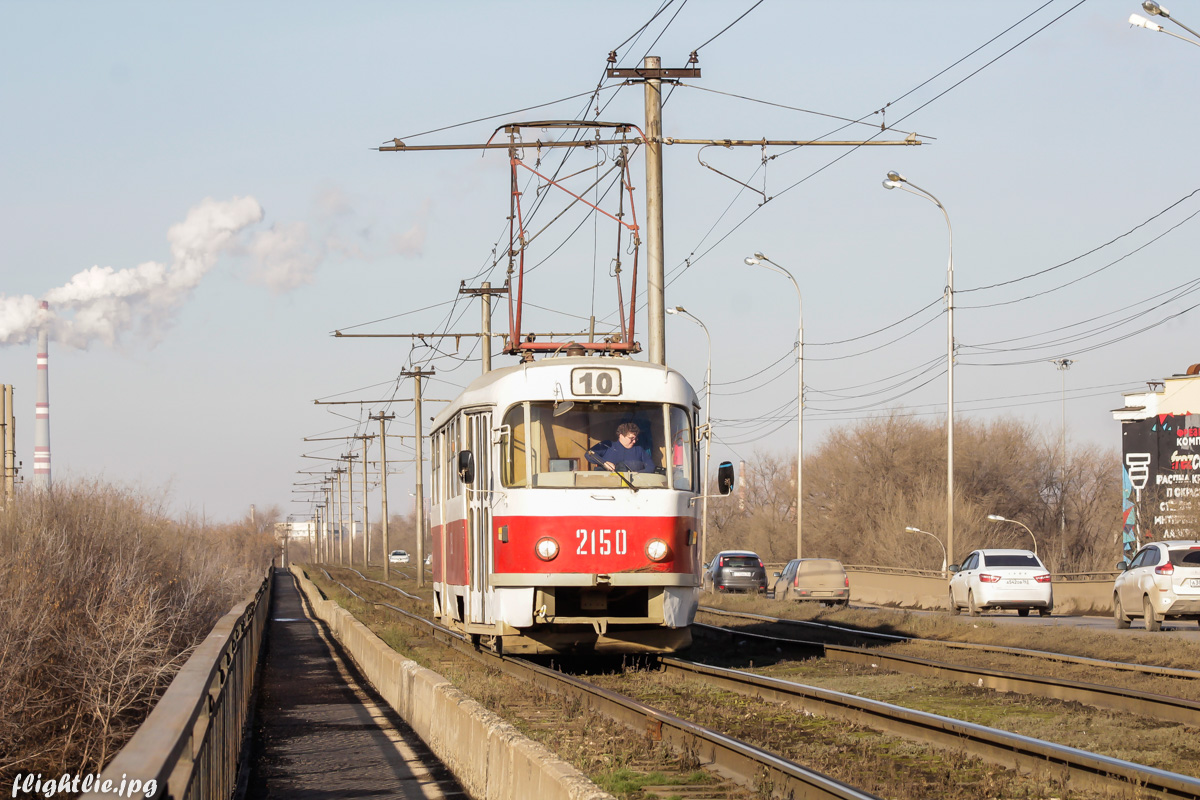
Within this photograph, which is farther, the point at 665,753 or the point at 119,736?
the point at 119,736

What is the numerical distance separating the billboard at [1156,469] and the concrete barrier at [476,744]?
4857cm

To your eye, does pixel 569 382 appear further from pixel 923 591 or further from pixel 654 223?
pixel 923 591

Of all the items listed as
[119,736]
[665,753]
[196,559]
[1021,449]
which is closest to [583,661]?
[119,736]

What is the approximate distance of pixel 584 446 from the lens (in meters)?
15.0

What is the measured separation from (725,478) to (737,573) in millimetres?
27218

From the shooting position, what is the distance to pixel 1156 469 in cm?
6191


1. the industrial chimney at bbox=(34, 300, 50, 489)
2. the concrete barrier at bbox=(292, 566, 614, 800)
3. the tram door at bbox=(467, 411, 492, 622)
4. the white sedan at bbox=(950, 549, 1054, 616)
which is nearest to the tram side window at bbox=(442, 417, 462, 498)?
the tram door at bbox=(467, 411, 492, 622)

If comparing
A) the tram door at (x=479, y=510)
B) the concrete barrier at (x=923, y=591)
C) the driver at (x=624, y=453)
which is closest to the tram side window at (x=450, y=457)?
the tram door at (x=479, y=510)

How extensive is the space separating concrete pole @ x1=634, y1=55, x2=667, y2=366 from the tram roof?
19.4 feet

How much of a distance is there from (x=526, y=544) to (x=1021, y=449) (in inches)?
2593

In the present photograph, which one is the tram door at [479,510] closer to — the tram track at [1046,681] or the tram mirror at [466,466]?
the tram mirror at [466,466]

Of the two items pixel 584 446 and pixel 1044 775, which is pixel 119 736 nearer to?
pixel 584 446

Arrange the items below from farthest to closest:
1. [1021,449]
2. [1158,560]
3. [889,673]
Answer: [1021,449] < [1158,560] < [889,673]

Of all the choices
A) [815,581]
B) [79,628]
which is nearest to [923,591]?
[815,581]
